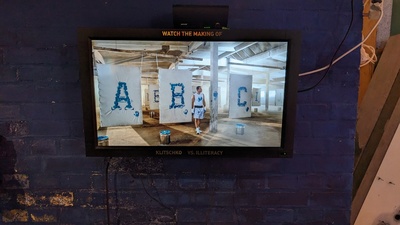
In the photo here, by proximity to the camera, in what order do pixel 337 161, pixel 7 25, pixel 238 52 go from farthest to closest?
pixel 337 161
pixel 7 25
pixel 238 52

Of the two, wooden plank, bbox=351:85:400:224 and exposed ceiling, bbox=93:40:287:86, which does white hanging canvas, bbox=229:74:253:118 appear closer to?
exposed ceiling, bbox=93:40:287:86

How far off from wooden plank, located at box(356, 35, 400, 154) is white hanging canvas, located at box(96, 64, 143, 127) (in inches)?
60.2

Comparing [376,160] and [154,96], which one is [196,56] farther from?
[376,160]

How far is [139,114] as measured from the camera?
1.18 m

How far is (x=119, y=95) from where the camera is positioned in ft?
3.80

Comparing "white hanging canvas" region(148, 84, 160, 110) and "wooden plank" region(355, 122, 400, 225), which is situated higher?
"white hanging canvas" region(148, 84, 160, 110)

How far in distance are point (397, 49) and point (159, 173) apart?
1.76 meters

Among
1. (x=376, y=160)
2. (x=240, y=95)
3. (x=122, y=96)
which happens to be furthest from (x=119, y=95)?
(x=376, y=160)

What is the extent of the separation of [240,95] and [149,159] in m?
0.64

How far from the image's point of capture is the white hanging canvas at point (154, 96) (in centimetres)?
115

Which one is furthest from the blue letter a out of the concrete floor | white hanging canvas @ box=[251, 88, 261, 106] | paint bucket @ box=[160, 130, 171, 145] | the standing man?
white hanging canvas @ box=[251, 88, 261, 106]

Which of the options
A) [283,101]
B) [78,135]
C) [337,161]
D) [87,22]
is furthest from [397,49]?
[78,135]

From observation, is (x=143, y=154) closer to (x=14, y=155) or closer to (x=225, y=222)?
(x=225, y=222)

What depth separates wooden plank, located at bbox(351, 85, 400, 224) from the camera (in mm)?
1424
